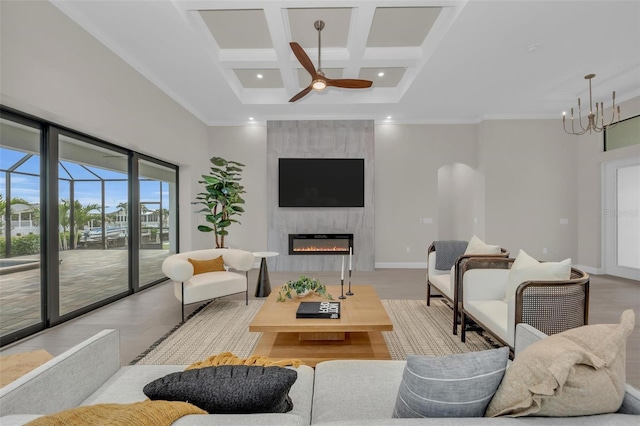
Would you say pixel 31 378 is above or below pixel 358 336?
above

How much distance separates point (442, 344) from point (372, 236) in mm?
3474

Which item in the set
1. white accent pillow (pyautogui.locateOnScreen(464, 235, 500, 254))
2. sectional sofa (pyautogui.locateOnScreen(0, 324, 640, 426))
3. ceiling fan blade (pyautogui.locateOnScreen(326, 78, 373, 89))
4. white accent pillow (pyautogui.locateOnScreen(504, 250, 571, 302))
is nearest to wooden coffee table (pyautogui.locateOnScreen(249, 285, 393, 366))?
sectional sofa (pyautogui.locateOnScreen(0, 324, 640, 426))

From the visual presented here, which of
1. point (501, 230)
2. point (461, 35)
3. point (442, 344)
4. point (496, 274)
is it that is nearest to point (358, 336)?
point (442, 344)

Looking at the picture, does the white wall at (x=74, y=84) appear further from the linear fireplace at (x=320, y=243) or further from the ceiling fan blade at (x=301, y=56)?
the linear fireplace at (x=320, y=243)

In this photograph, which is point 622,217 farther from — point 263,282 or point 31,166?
point 31,166

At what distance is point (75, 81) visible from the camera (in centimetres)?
291

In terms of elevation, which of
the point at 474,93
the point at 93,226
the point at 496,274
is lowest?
the point at 496,274

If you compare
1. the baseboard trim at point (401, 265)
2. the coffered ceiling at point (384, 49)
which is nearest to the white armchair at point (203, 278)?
the coffered ceiling at point (384, 49)

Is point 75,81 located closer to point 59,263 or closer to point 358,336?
point 59,263

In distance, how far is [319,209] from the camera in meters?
6.10

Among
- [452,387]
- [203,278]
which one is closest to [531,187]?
[203,278]

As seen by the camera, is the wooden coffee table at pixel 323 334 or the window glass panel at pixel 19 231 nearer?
the wooden coffee table at pixel 323 334

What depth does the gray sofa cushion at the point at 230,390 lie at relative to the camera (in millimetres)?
866

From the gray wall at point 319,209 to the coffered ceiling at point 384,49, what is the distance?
55 centimetres
